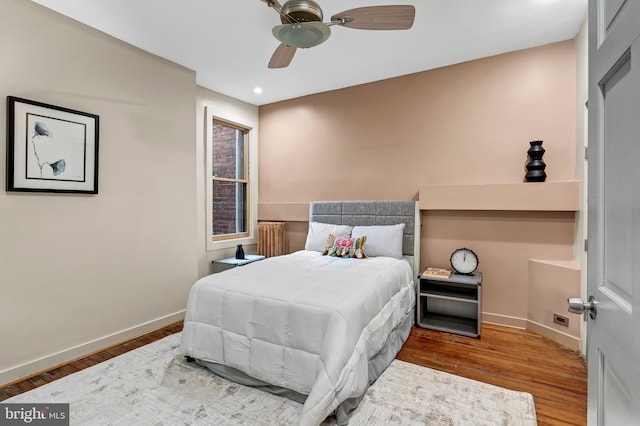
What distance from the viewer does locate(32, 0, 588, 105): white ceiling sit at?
2494 millimetres

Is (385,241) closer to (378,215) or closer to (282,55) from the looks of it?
(378,215)

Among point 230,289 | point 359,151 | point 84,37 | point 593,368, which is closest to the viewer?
point 593,368

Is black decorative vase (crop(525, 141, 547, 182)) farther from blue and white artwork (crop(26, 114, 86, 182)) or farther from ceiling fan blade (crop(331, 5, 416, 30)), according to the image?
blue and white artwork (crop(26, 114, 86, 182))

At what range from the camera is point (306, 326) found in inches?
77.6

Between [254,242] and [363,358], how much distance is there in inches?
124

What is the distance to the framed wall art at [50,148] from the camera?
2348 millimetres

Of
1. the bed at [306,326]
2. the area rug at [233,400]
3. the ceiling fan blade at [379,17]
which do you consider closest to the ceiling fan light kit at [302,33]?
the ceiling fan blade at [379,17]

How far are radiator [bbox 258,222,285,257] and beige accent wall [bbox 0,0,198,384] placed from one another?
111 cm

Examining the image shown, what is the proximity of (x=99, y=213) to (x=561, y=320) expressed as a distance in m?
4.31

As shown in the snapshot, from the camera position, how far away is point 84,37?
8.98ft

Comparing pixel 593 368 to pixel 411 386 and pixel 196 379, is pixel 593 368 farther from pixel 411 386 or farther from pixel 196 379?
pixel 196 379

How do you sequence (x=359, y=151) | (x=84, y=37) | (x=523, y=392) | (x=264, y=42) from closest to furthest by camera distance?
(x=523, y=392), (x=84, y=37), (x=264, y=42), (x=359, y=151)

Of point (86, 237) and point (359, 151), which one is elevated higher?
point (359, 151)

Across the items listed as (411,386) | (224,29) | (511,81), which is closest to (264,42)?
(224,29)
